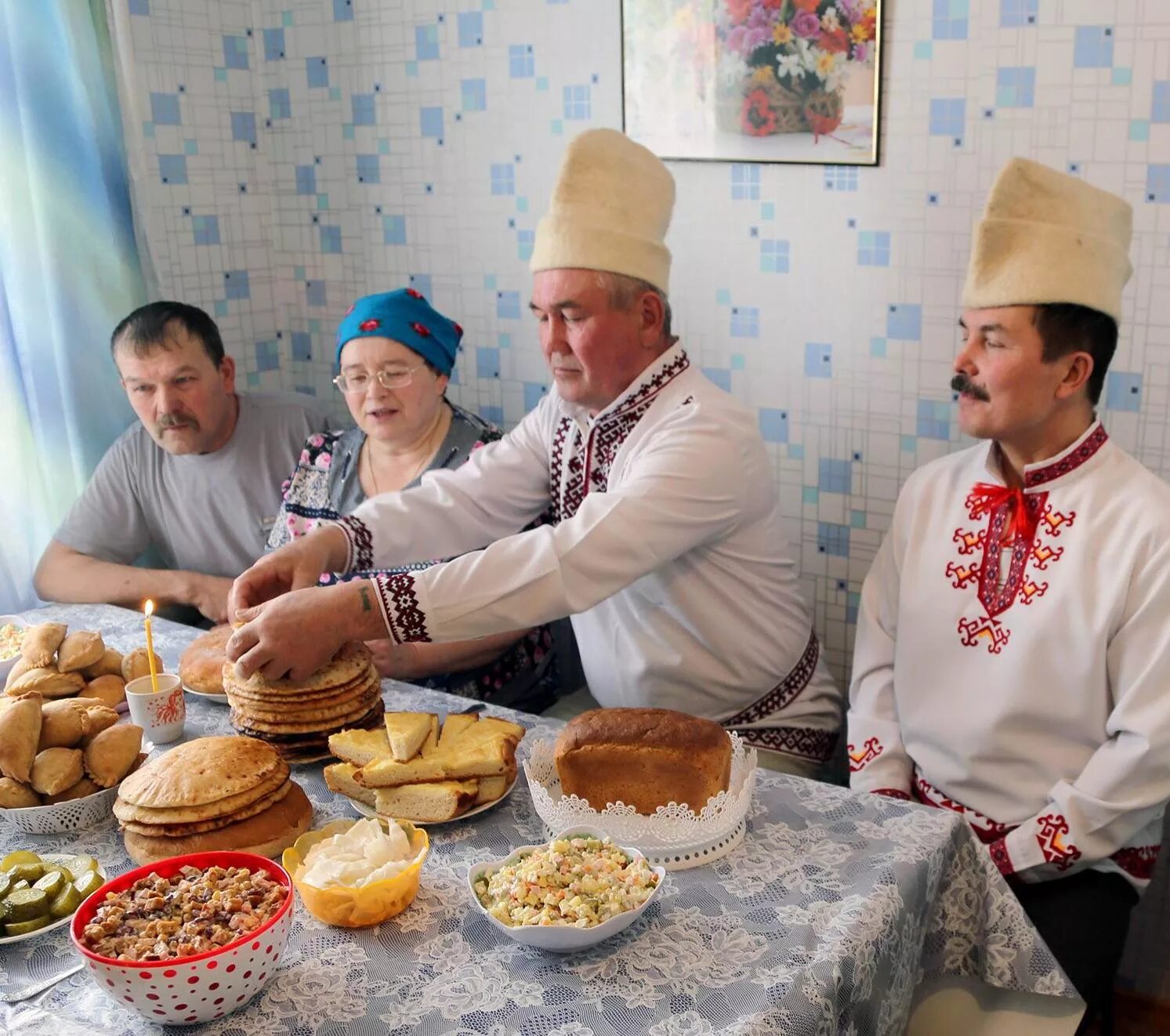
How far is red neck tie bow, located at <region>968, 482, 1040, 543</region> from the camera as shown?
73.8 inches

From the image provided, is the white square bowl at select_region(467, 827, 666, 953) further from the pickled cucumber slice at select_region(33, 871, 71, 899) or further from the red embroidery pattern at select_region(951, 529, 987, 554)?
the red embroidery pattern at select_region(951, 529, 987, 554)

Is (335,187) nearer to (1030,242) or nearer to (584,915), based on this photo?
(1030,242)

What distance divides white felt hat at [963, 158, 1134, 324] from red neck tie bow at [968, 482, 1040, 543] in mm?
293

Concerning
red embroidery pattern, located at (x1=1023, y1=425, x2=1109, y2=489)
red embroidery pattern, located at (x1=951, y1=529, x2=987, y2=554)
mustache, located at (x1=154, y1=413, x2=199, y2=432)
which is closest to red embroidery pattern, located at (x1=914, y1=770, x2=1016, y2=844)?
red embroidery pattern, located at (x1=951, y1=529, x2=987, y2=554)

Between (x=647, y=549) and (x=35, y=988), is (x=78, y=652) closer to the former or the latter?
(x=35, y=988)

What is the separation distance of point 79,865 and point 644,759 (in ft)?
2.17

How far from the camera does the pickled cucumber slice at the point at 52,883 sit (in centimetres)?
133

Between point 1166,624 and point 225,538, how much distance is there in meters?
2.05

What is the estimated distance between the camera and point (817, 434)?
255 centimetres

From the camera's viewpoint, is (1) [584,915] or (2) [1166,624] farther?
(2) [1166,624]

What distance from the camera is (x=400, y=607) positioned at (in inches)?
68.9

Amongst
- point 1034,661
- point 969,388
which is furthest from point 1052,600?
point 969,388

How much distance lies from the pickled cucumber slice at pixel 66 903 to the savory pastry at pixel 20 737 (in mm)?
225

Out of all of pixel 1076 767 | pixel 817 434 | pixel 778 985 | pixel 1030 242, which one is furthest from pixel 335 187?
pixel 778 985
